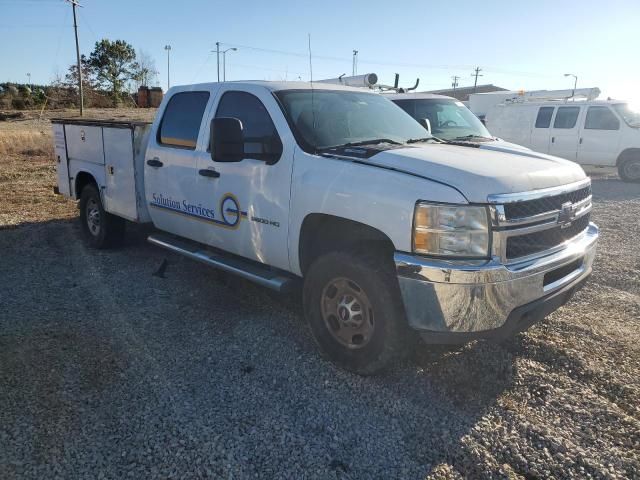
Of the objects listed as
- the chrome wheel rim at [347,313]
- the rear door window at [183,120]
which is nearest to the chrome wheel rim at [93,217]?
the rear door window at [183,120]

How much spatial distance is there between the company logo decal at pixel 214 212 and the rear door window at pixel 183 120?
0.54 metres

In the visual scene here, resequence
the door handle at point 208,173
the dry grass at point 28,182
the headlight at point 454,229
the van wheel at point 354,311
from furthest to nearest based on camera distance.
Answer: the dry grass at point 28,182
the door handle at point 208,173
the van wheel at point 354,311
the headlight at point 454,229

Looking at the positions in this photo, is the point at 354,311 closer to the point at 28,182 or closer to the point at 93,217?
the point at 93,217

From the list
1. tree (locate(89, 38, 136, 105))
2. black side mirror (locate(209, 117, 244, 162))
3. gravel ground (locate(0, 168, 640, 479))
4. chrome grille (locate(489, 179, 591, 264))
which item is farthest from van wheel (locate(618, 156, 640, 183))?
tree (locate(89, 38, 136, 105))

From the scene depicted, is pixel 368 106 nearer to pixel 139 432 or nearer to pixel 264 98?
pixel 264 98

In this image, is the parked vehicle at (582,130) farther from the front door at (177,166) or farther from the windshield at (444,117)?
the front door at (177,166)

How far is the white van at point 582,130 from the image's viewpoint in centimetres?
1299

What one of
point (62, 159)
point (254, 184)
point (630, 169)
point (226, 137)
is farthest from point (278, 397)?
point (630, 169)

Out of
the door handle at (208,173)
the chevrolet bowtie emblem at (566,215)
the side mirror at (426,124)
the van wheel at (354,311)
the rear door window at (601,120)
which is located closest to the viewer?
the van wheel at (354,311)

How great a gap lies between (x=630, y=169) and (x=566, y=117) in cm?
210

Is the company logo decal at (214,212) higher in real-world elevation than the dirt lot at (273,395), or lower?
higher

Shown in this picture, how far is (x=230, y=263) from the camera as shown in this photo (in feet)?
14.4

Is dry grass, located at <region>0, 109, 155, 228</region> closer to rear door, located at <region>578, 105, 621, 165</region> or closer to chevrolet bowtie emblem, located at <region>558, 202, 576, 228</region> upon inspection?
chevrolet bowtie emblem, located at <region>558, 202, 576, 228</region>

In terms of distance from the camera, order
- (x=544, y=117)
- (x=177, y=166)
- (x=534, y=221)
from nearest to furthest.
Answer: (x=534, y=221) < (x=177, y=166) < (x=544, y=117)
